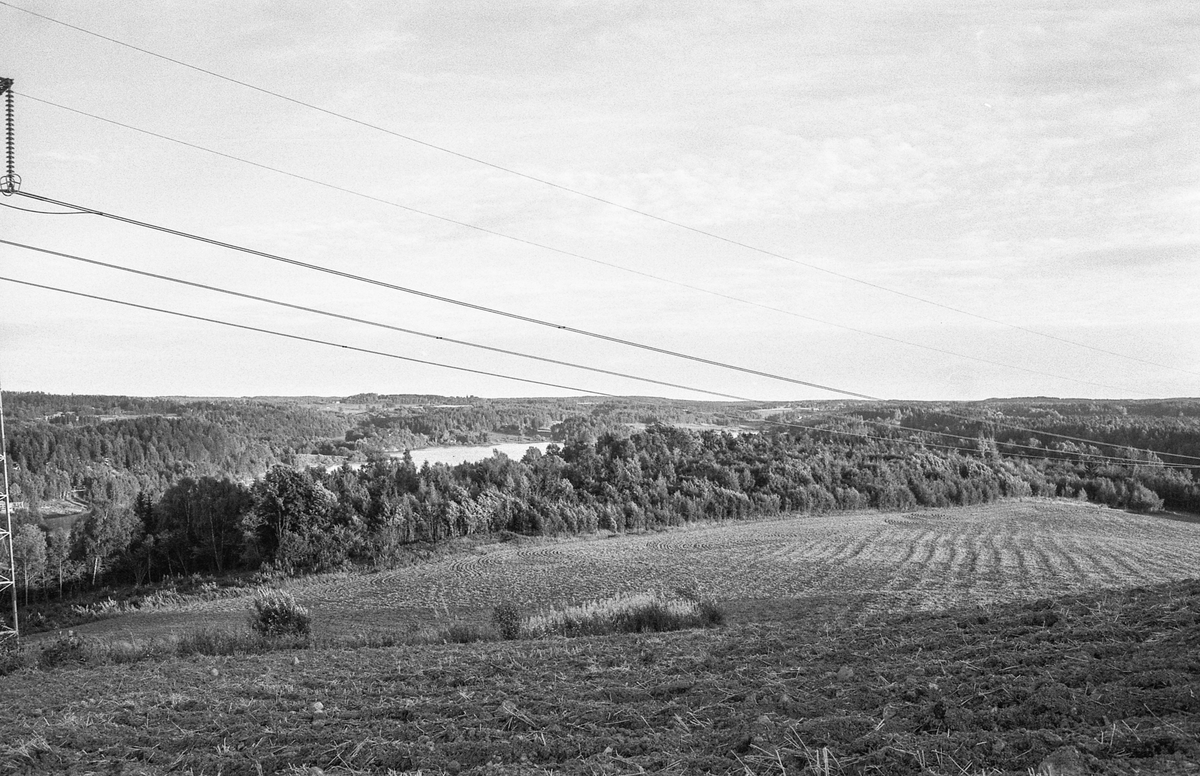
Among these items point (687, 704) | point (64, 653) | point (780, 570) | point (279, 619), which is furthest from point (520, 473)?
point (687, 704)

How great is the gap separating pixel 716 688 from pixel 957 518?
73788mm

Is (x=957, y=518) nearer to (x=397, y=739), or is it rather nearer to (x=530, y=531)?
(x=530, y=531)

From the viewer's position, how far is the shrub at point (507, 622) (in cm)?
2003

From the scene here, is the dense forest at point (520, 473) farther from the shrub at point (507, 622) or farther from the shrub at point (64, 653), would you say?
the shrub at point (507, 622)

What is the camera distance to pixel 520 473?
7238 centimetres

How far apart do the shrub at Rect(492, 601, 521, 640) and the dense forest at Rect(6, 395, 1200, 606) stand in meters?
36.1

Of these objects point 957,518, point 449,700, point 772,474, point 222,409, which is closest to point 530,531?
point 772,474

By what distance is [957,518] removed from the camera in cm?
7394

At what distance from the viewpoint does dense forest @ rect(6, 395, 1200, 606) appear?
5700cm

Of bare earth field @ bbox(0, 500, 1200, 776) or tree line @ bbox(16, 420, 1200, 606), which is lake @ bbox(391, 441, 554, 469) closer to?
tree line @ bbox(16, 420, 1200, 606)

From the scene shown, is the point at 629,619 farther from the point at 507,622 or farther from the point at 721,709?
the point at 721,709

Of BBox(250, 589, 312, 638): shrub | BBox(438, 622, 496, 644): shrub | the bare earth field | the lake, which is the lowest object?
BBox(250, 589, 312, 638): shrub

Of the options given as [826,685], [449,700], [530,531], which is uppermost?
[826,685]

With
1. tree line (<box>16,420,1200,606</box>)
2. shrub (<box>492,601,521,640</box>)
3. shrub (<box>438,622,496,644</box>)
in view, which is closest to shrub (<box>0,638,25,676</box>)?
shrub (<box>438,622,496,644</box>)
